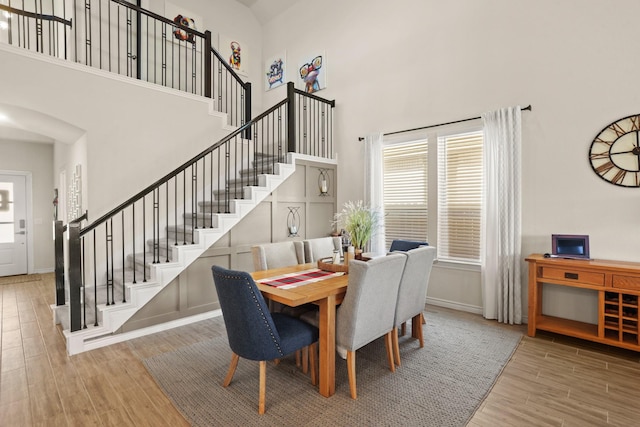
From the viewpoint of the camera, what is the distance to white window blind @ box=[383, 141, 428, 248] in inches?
182

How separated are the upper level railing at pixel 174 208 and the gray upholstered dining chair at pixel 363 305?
7.29 ft

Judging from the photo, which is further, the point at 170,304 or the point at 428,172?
the point at 428,172

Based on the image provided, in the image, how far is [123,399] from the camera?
232cm

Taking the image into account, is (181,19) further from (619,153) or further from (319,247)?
(619,153)

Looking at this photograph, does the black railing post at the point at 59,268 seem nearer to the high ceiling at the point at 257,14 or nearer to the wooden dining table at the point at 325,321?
the wooden dining table at the point at 325,321

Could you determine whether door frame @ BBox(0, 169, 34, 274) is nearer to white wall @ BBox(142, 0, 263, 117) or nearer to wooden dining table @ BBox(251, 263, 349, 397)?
white wall @ BBox(142, 0, 263, 117)

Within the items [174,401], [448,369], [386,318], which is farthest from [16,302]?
[448,369]

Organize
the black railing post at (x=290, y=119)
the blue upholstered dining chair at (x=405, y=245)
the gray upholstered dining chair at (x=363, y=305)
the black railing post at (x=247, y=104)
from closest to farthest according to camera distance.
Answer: the gray upholstered dining chair at (x=363, y=305) < the blue upholstered dining chair at (x=405, y=245) < the black railing post at (x=290, y=119) < the black railing post at (x=247, y=104)

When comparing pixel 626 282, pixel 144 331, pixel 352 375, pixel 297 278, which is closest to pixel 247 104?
pixel 144 331

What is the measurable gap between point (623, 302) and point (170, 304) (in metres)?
4.53

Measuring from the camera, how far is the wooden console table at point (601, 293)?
2885mm

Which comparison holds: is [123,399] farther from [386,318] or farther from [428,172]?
[428,172]

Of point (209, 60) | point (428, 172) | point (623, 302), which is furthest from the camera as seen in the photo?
point (209, 60)

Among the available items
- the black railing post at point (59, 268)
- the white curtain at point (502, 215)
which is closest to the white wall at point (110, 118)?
the black railing post at point (59, 268)
